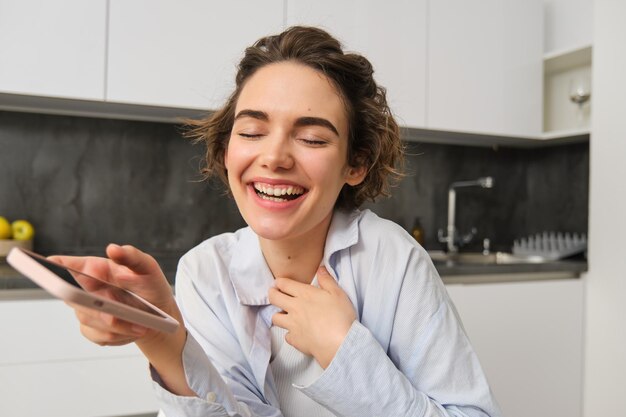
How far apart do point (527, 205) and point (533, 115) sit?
65 centimetres

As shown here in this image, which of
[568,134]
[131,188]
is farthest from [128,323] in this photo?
[568,134]

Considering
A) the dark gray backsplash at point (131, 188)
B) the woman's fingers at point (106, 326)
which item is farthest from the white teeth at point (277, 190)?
the dark gray backsplash at point (131, 188)

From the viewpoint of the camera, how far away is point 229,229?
255 centimetres

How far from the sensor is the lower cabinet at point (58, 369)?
5.35 ft

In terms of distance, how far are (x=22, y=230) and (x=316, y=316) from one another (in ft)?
5.10

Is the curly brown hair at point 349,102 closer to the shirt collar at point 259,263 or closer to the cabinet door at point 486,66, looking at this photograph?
the shirt collar at point 259,263

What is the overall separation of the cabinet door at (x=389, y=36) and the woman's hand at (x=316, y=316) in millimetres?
1443

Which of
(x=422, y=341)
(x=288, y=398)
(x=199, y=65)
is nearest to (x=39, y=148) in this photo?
(x=199, y=65)

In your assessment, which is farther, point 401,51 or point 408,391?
point 401,51

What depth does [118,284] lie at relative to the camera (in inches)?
29.8

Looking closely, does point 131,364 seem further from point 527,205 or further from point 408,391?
point 527,205

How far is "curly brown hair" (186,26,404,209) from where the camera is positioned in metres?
1.06

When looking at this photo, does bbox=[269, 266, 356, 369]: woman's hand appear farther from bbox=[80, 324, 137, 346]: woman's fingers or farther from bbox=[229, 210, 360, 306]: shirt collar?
bbox=[80, 324, 137, 346]: woman's fingers

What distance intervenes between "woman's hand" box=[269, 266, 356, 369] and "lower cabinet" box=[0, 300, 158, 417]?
95 centimetres
